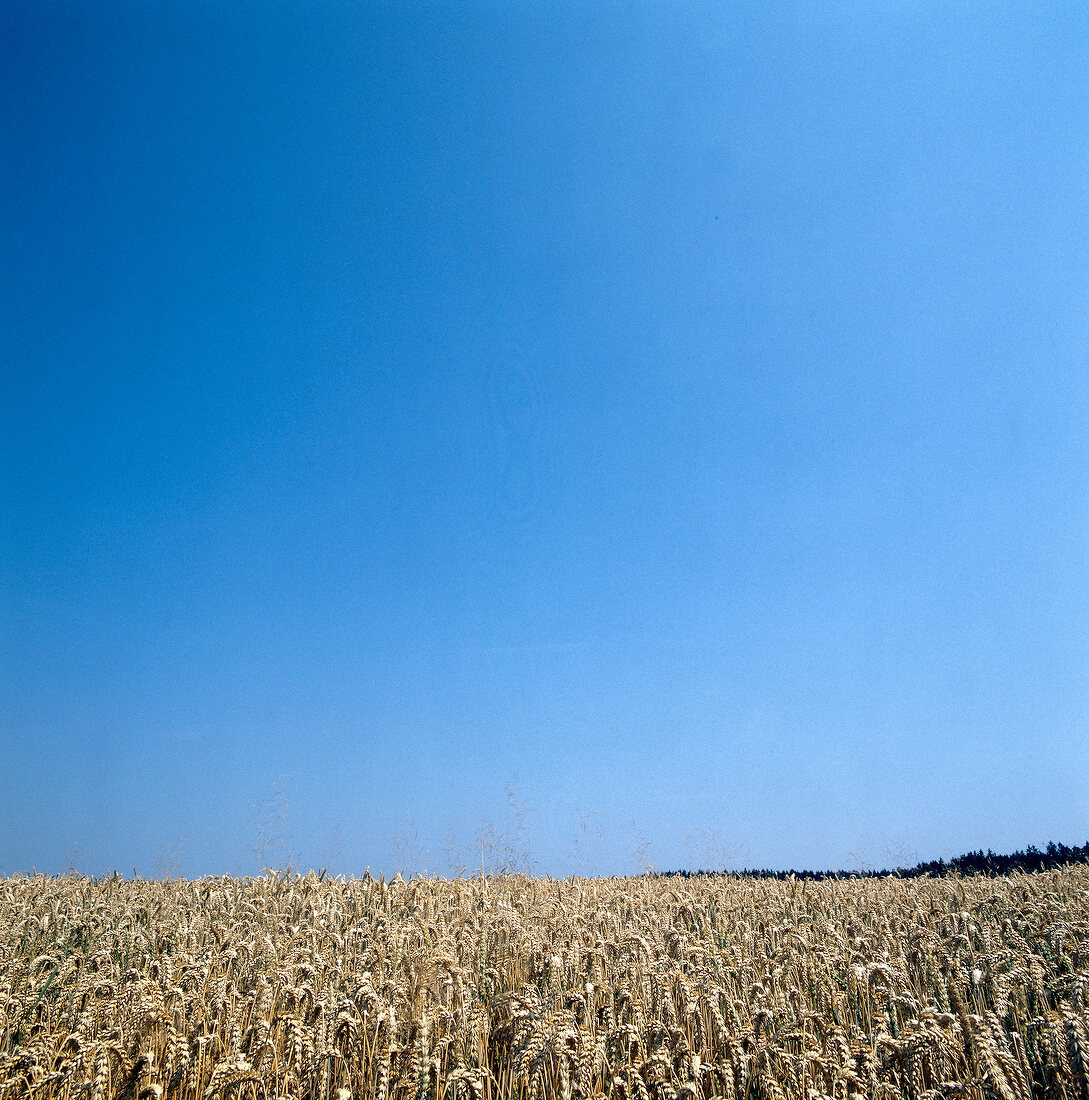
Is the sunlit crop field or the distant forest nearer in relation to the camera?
the sunlit crop field

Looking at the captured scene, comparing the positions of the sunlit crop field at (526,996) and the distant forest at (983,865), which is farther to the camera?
the distant forest at (983,865)

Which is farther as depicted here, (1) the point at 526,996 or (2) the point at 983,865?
(2) the point at 983,865

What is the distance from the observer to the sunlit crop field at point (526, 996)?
123 inches

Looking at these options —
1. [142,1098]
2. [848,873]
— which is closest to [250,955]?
[142,1098]

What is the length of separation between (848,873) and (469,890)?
12336 mm

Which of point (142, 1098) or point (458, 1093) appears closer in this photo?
point (458, 1093)

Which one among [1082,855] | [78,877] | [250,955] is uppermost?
[78,877]

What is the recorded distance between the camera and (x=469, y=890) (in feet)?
29.3

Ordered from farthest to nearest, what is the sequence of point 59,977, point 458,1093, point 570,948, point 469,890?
point 469,890, point 570,948, point 59,977, point 458,1093

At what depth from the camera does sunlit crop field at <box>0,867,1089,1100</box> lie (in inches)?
123

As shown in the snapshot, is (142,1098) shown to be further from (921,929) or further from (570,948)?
(921,929)

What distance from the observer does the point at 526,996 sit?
3738mm

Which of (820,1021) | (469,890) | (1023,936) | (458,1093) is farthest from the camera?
(469,890)

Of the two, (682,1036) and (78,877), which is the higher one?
(78,877)
